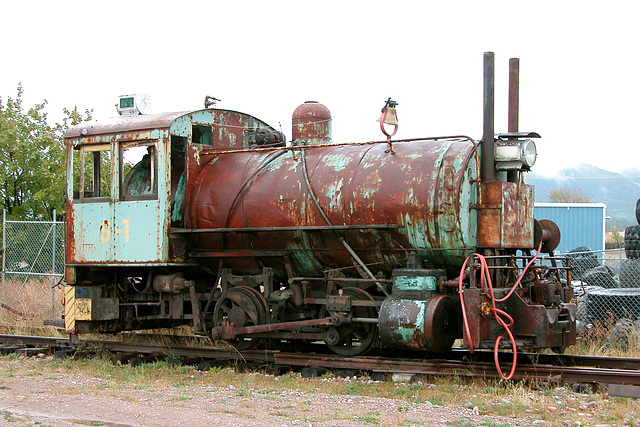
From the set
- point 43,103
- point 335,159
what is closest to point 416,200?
point 335,159

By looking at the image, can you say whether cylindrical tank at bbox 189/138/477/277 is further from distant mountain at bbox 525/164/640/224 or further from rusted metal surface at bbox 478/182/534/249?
distant mountain at bbox 525/164/640/224

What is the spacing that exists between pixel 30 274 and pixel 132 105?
5.81 meters

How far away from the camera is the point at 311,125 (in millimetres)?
10039

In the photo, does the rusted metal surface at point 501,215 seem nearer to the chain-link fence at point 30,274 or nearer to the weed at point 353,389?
the weed at point 353,389

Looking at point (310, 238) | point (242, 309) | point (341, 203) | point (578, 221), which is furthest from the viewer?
point (578, 221)

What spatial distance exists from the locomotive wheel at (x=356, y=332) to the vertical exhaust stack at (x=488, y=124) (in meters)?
2.05

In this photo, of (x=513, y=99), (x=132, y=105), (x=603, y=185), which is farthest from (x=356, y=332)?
(x=603, y=185)

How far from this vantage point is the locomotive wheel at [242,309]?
9348 mm

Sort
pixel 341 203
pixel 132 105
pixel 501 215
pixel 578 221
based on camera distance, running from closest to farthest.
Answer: pixel 501 215
pixel 341 203
pixel 132 105
pixel 578 221

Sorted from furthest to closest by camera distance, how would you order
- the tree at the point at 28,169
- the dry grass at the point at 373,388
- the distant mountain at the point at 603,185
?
the distant mountain at the point at 603,185 < the tree at the point at 28,169 < the dry grass at the point at 373,388

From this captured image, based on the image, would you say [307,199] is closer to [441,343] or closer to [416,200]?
[416,200]

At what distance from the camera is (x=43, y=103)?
22141 mm

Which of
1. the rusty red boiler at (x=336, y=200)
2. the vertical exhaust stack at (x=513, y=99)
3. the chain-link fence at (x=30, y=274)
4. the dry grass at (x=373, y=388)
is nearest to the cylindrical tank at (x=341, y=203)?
the rusty red boiler at (x=336, y=200)

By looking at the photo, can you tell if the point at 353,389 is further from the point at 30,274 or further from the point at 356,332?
the point at 30,274
